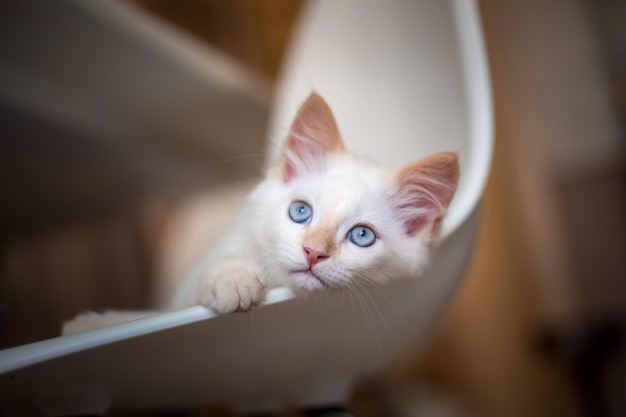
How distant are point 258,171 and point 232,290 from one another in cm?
77

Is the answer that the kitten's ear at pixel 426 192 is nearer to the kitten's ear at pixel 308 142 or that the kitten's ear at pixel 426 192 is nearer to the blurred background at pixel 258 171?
the kitten's ear at pixel 308 142

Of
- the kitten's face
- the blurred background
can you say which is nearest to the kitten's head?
the kitten's face

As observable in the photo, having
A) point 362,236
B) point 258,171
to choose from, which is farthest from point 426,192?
point 258,171

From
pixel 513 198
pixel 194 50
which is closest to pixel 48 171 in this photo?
pixel 194 50

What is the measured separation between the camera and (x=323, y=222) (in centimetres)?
73

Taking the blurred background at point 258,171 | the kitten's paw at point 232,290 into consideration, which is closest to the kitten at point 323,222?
the kitten's paw at point 232,290

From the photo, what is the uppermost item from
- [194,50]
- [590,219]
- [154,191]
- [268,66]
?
[268,66]

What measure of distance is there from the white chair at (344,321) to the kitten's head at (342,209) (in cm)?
3

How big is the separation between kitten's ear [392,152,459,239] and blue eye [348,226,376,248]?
0.08 meters

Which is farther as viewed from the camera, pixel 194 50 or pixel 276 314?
pixel 194 50

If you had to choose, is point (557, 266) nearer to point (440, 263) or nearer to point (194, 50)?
point (440, 263)

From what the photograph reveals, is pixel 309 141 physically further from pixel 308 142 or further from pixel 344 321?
pixel 344 321

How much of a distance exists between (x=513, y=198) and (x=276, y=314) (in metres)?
1.83

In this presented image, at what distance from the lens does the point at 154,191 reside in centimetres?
169
